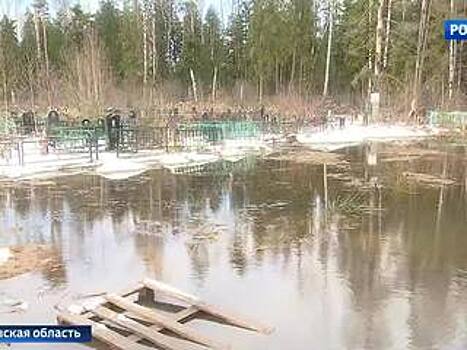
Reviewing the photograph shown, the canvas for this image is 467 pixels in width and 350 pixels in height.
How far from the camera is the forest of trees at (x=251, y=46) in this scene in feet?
127

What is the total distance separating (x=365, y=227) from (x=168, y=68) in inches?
1726

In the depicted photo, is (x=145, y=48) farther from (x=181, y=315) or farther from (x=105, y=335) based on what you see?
(x=105, y=335)

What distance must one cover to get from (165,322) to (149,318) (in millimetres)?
246

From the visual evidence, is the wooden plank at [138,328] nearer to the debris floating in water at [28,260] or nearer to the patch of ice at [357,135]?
the debris floating in water at [28,260]

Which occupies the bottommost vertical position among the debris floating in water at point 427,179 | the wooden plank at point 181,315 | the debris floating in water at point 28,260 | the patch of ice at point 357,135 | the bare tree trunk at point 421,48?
the wooden plank at point 181,315

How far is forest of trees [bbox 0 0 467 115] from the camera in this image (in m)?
38.8

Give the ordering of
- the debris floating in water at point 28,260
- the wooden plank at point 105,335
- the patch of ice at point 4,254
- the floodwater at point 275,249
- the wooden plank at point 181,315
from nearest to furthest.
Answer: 1. the wooden plank at point 105,335
2. the wooden plank at point 181,315
3. the floodwater at point 275,249
4. the debris floating in water at point 28,260
5. the patch of ice at point 4,254

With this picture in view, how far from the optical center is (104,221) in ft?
36.2

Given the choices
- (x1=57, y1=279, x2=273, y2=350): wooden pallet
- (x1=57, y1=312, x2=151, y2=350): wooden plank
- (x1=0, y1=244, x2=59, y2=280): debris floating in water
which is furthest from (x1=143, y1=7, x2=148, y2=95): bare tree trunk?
(x1=57, y1=312, x2=151, y2=350): wooden plank

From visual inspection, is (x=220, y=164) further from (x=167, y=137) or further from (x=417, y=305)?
(x=417, y=305)

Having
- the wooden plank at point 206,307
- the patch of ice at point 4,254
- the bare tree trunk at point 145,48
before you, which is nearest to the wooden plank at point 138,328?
the wooden plank at point 206,307

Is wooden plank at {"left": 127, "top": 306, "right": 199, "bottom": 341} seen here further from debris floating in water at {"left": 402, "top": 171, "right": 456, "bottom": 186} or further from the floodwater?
debris floating in water at {"left": 402, "top": 171, "right": 456, "bottom": 186}

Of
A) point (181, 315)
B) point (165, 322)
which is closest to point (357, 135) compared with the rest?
point (181, 315)

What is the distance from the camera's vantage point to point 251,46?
5166 cm
